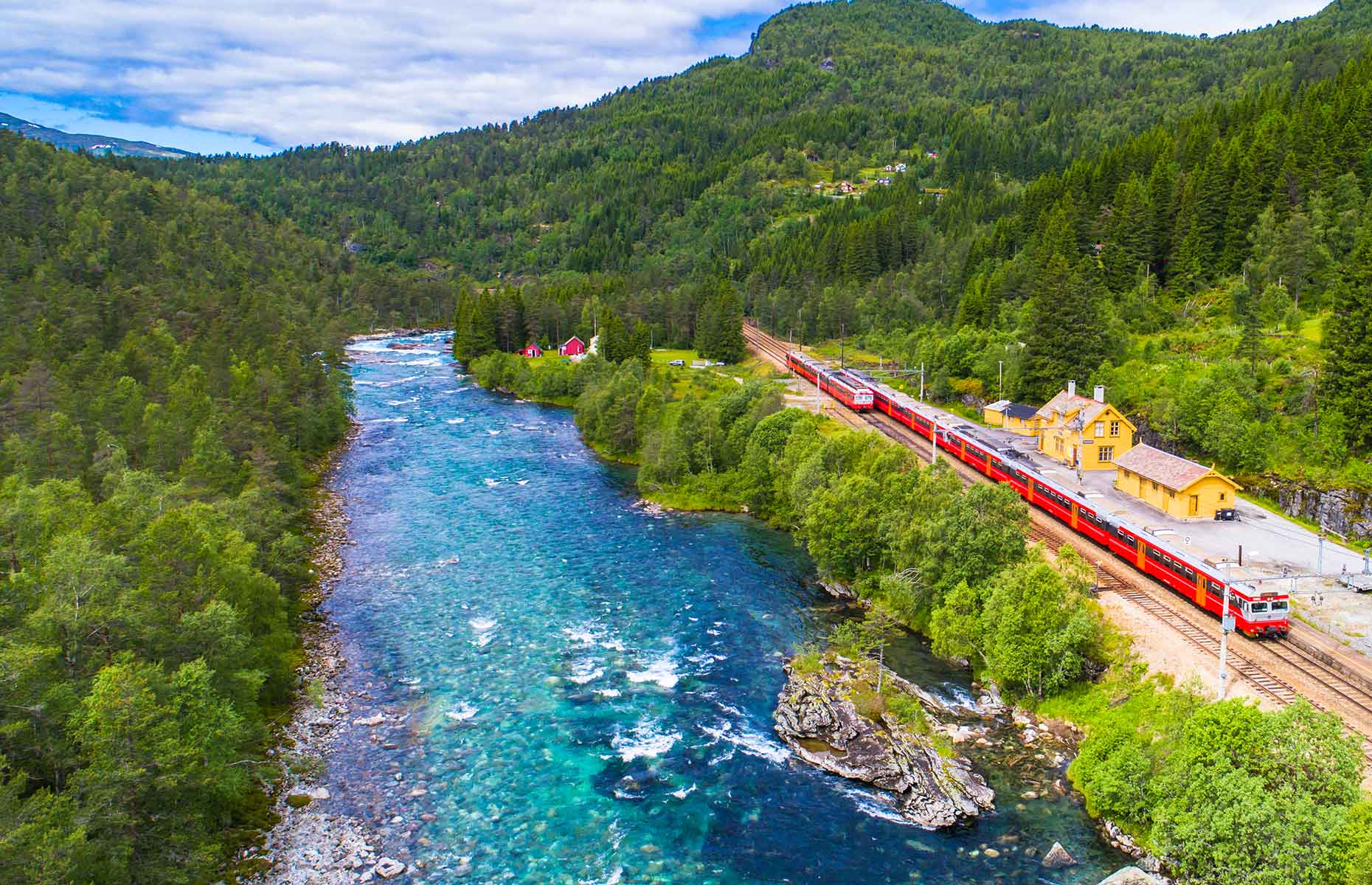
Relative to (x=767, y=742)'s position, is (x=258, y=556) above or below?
above

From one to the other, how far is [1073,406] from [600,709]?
147ft

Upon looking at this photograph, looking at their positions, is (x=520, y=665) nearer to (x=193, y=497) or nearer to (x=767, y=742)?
(x=767, y=742)

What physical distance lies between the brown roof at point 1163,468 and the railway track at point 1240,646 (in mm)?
6456

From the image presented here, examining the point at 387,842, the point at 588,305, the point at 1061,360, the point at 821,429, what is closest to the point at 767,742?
the point at 387,842

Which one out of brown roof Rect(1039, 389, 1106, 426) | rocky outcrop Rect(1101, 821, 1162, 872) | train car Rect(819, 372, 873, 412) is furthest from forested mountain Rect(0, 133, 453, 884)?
brown roof Rect(1039, 389, 1106, 426)

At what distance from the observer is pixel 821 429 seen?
74.5 m

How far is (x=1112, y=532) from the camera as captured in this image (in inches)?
1863

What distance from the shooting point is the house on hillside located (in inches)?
2435

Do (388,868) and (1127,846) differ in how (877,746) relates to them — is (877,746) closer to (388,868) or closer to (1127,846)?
(1127,846)

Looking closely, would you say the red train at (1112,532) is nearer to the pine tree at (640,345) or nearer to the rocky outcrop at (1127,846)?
the rocky outcrop at (1127,846)

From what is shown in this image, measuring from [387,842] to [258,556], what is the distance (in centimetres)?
1970

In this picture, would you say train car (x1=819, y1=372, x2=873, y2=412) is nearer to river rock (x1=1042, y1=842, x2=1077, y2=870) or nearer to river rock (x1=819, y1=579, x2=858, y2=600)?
river rock (x1=819, y1=579, x2=858, y2=600)

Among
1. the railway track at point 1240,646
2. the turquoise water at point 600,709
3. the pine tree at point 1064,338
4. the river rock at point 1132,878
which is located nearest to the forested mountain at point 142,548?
the turquoise water at point 600,709

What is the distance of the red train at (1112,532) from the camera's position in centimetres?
3650
